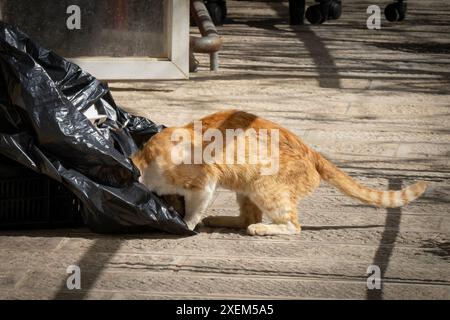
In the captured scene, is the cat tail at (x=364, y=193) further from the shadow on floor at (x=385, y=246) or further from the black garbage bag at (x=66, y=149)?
the black garbage bag at (x=66, y=149)

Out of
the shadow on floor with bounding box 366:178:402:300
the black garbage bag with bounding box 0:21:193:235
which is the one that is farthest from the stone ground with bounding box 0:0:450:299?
the black garbage bag with bounding box 0:21:193:235

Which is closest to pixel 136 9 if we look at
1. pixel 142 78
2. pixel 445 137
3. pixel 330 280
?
pixel 142 78

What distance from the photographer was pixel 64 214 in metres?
5.43

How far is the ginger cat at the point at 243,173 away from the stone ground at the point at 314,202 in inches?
7.2

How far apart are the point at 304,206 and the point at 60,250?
1568 mm

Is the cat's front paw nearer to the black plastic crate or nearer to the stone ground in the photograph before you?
the stone ground

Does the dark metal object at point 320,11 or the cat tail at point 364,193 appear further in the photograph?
the dark metal object at point 320,11

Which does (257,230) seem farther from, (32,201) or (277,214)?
(32,201)

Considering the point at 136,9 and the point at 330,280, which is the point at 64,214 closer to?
the point at 330,280

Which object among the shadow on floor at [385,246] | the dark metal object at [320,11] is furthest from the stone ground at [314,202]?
the dark metal object at [320,11]

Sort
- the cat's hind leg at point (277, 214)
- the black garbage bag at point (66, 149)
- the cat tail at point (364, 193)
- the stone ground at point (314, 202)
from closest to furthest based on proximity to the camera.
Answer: the stone ground at point (314, 202)
the black garbage bag at point (66, 149)
the cat's hind leg at point (277, 214)
the cat tail at point (364, 193)

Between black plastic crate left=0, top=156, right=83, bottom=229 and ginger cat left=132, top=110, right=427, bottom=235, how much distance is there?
43 cm

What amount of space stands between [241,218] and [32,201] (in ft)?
3.71

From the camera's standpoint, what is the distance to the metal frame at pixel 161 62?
29.1 ft
